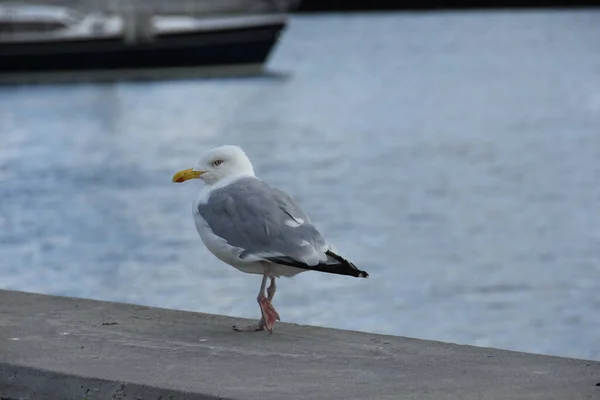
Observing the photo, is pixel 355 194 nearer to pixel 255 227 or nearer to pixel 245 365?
pixel 255 227

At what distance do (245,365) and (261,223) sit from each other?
2.60 ft

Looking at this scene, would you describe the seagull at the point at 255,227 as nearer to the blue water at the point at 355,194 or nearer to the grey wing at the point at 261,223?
the grey wing at the point at 261,223

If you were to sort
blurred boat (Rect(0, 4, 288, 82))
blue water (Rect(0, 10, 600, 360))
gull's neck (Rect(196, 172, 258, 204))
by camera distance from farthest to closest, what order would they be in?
blurred boat (Rect(0, 4, 288, 82)), blue water (Rect(0, 10, 600, 360)), gull's neck (Rect(196, 172, 258, 204))

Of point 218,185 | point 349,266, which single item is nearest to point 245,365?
point 349,266

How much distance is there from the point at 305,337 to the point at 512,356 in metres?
0.78

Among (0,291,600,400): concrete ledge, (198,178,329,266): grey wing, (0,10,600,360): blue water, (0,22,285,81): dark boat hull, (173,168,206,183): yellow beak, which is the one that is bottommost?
(0,291,600,400): concrete ledge

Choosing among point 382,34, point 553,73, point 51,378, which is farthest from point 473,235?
point 382,34

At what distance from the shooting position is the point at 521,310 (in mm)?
10797

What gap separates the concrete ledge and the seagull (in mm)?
253

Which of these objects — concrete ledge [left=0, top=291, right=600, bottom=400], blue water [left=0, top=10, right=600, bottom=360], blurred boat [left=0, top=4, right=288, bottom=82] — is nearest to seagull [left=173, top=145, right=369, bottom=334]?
concrete ledge [left=0, top=291, right=600, bottom=400]

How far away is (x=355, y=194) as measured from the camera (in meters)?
18.2

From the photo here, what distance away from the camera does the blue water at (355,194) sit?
1083 cm

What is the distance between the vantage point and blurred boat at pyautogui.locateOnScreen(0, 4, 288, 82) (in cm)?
4075

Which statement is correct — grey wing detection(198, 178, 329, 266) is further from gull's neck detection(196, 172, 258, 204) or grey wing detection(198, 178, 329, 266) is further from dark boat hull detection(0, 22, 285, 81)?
dark boat hull detection(0, 22, 285, 81)
